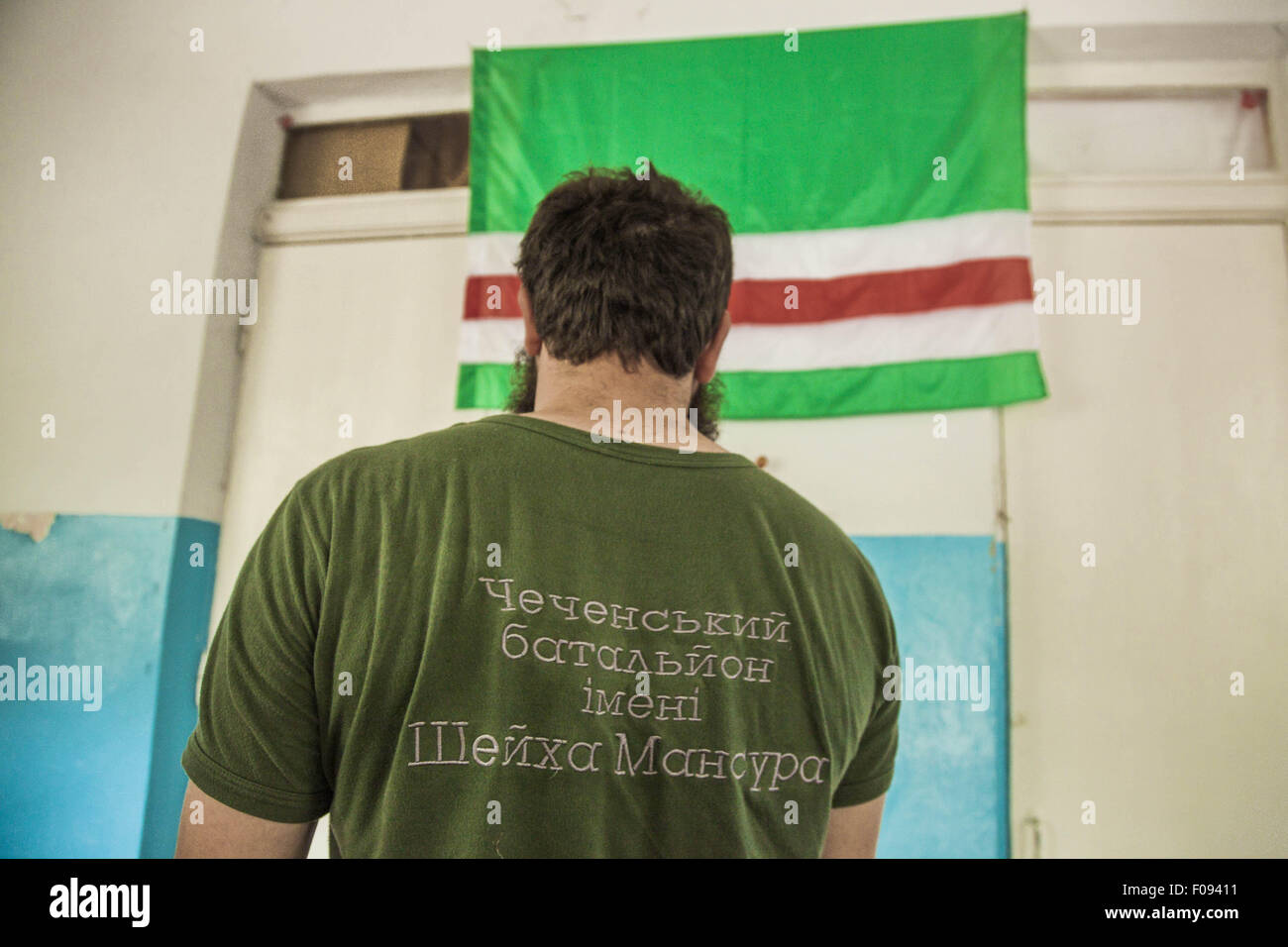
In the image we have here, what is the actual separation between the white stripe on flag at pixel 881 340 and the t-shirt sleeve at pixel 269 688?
1.18 m

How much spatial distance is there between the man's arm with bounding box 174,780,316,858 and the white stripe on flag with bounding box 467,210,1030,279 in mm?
1368

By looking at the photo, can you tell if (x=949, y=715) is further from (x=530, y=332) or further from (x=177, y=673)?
(x=177, y=673)

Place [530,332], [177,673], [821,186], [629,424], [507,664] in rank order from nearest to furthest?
[507,664], [629,424], [530,332], [821,186], [177,673]

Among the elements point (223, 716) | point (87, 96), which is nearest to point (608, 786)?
point (223, 716)

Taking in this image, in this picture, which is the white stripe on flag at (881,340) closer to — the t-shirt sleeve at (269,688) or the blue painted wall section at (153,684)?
the blue painted wall section at (153,684)

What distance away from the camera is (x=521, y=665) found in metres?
0.58

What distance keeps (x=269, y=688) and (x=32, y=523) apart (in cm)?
174

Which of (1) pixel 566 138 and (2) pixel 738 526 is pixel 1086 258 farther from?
(2) pixel 738 526

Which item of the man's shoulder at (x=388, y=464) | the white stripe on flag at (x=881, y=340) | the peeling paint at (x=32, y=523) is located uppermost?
the white stripe on flag at (x=881, y=340)

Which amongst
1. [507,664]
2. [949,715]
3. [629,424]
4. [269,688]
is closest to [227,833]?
[269,688]

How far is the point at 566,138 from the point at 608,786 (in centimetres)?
156

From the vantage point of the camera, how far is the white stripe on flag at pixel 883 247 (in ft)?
5.29

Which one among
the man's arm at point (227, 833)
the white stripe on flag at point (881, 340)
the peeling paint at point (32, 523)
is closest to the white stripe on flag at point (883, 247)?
the white stripe on flag at point (881, 340)

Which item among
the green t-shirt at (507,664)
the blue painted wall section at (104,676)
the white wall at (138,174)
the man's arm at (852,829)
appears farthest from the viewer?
the white wall at (138,174)
